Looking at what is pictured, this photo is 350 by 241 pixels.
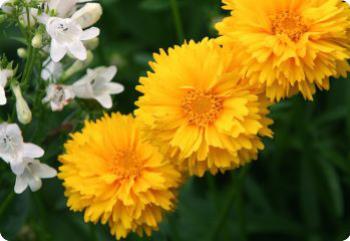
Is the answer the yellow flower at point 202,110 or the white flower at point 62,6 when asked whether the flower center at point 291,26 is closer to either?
the yellow flower at point 202,110

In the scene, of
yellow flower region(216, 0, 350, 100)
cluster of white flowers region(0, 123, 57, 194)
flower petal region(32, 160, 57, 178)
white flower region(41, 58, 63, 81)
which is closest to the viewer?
yellow flower region(216, 0, 350, 100)

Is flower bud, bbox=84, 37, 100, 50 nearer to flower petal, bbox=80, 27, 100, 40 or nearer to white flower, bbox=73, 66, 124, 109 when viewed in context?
white flower, bbox=73, 66, 124, 109

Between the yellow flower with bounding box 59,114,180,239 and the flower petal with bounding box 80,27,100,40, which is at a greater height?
the flower petal with bounding box 80,27,100,40

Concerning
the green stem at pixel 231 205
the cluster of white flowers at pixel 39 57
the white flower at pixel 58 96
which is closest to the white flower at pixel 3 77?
the cluster of white flowers at pixel 39 57

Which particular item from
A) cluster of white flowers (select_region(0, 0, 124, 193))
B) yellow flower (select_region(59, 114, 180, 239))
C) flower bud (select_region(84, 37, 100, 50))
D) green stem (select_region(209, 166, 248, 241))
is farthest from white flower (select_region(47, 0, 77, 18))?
green stem (select_region(209, 166, 248, 241))

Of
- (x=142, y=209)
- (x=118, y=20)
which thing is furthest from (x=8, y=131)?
(x=118, y=20)

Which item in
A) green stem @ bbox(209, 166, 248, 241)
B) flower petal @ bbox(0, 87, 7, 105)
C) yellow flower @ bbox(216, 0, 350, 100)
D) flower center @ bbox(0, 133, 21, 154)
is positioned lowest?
green stem @ bbox(209, 166, 248, 241)

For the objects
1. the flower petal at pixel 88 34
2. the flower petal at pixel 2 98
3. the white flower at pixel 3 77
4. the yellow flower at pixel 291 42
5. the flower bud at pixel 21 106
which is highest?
the yellow flower at pixel 291 42

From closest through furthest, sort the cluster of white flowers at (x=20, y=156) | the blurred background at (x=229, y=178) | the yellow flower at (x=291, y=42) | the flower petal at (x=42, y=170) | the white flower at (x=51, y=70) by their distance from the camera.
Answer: the yellow flower at (x=291, y=42)
the cluster of white flowers at (x=20, y=156)
the flower petal at (x=42, y=170)
the white flower at (x=51, y=70)
the blurred background at (x=229, y=178)

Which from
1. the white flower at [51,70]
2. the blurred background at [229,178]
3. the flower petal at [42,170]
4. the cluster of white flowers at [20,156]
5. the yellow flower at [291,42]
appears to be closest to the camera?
the yellow flower at [291,42]
